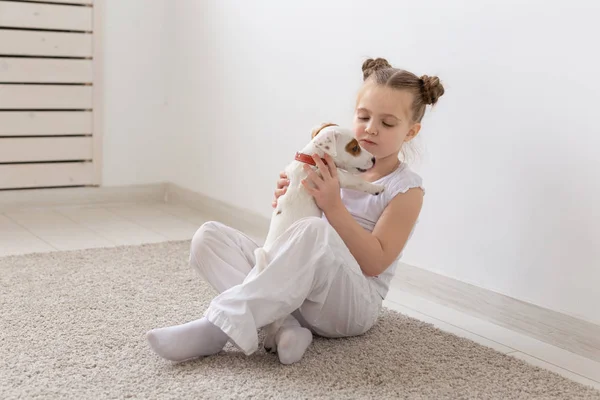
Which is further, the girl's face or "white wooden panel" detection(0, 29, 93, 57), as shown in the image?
"white wooden panel" detection(0, 29, 93, 57)

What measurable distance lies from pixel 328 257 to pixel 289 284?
0.09 meters

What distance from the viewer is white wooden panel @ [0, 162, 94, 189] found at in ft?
9.98

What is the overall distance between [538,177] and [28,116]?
2.02 m

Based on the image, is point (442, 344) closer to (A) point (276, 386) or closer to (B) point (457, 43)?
(A) point (276, 386)

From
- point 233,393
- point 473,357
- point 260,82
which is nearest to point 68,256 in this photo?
point 260,82

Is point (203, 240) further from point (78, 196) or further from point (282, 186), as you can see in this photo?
point (78, 196)

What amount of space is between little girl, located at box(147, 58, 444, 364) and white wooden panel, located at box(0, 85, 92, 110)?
5.31 ft

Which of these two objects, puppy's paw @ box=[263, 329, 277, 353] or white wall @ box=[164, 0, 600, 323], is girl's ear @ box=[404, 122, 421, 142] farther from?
puppy's paw @ box=[263, 329, 277, 353]

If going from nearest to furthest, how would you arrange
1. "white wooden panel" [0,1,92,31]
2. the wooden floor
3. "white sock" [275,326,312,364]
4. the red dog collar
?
"white sock" [275,326,312,364] → the red dog collar → the wooden floor → "white wooden panel" [0,1,92,31]

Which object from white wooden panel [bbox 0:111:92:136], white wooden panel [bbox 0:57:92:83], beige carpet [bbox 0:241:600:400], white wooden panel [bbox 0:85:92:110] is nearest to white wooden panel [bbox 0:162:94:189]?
white wooden panel [bbox 0:111:92:136]

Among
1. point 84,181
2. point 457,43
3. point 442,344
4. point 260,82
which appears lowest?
point 84,181

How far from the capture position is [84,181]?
3211 millimetres

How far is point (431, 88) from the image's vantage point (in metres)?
1.74

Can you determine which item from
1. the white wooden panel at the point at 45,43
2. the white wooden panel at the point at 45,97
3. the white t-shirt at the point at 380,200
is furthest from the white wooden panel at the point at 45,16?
the white t-shirt at the point at 380,200
